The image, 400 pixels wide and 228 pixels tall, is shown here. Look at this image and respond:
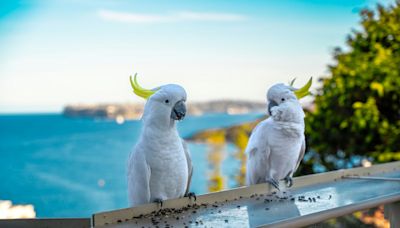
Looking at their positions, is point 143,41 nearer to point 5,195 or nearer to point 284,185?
point 5,195

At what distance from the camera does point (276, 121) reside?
89.7 inches

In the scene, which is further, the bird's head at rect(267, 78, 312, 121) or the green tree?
the green tree

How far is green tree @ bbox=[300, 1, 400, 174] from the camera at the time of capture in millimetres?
5285

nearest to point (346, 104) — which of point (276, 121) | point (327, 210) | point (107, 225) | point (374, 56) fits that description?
point (374, 56)

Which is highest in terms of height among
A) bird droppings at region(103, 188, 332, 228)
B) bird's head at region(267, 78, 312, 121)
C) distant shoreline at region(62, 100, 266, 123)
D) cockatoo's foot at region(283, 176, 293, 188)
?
distant shoreline at region(62, 100, 266, 123)

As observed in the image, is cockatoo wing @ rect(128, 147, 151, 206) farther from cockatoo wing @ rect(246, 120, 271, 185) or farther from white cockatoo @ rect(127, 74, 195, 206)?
cockatoo wing @ rect(246, 120, 271, 185)

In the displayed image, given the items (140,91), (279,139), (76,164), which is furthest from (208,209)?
(76,164)

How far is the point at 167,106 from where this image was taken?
1.84 m

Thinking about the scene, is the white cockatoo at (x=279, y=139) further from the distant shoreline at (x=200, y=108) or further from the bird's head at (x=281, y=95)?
the distant shoreline at (x=200, y=108)

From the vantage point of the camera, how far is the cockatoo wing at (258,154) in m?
2.39

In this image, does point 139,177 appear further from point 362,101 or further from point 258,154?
point 362,101

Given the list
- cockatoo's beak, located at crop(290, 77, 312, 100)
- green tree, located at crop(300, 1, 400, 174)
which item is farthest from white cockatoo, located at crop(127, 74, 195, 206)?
green tree, located at crop(300, 1, 400, 174)

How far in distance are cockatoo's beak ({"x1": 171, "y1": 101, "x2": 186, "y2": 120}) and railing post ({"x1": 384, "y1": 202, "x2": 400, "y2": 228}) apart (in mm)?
881

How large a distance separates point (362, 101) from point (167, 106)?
4264 mm
